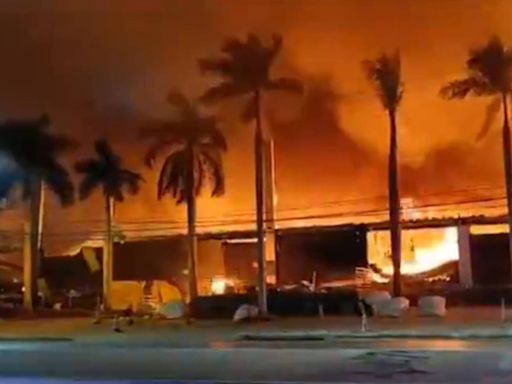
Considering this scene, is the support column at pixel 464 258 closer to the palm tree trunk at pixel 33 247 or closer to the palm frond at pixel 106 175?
the palm frond at pixel 106 175

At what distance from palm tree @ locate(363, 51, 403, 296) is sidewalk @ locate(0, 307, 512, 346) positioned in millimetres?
489

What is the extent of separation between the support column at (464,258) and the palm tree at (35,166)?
128 inches

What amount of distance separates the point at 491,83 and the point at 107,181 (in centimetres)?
305

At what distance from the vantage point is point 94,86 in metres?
7.68

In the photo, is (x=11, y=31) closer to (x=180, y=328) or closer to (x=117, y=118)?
(x=117, y=118)

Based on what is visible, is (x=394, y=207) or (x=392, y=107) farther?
(x=394, y=207)

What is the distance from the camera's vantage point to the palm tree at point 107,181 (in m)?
7.66

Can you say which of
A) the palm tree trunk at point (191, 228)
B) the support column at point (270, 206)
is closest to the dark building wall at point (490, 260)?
the support column at point (270, 206)

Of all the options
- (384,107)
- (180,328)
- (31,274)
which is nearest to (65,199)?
(31,274)

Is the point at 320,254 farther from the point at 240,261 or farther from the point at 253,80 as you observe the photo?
the point at 253,80

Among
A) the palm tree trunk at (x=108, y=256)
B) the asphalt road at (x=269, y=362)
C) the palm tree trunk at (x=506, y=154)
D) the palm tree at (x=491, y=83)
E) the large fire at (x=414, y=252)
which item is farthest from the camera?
the large fire at (x=414, y=252)

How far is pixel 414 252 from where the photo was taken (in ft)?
27.1

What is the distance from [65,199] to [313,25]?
2327 mm

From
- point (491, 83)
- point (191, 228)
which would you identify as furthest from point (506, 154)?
point (191, 228)
